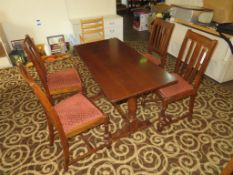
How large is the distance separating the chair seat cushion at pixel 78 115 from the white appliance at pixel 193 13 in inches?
88.3

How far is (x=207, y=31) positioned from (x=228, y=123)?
1399 millimetres

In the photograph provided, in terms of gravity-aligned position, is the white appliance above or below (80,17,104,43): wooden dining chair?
above

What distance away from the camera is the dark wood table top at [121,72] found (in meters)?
1.50

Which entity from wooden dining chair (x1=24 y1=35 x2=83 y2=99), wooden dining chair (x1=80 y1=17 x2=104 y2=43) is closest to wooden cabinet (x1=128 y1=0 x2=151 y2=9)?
wooden dining chair (x1=80 y1=17 x2=104 y2=43)

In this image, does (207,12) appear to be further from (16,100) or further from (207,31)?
(16,100)

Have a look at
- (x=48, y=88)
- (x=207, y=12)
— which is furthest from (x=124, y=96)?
(x=207, y=12)

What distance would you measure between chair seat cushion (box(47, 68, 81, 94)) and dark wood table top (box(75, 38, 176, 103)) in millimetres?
313

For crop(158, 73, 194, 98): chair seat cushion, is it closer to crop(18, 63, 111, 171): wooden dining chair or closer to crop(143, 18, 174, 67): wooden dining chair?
crop(143, 18, 174, 67): wooden dining chair

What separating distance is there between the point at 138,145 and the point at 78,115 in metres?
0.75

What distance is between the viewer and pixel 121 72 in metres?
1.74

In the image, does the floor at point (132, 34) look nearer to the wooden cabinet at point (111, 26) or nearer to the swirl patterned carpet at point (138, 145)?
the wooden cabinet at point (111, 26)

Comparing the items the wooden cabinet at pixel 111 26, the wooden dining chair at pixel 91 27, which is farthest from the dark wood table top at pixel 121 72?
the wooden cabinet at pixel 111 26

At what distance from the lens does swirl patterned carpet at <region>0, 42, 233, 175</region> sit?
5.53 ft

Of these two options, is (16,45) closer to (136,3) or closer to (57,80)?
(57,80)
